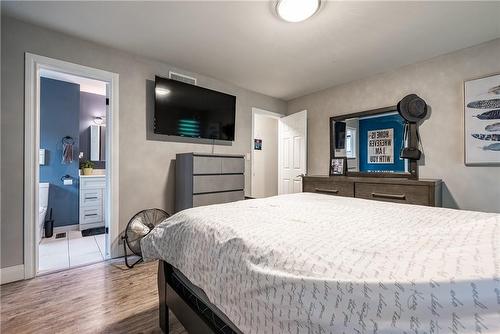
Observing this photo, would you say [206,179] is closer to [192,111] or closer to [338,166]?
[192,111]

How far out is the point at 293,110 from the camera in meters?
4.40

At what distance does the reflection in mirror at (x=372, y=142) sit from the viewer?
9.75 ft

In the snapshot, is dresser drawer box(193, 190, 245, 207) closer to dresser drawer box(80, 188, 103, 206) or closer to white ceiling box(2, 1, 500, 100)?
white ceiling box(2, 1, 500, 100)

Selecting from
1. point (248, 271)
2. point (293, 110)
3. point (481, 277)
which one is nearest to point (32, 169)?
point (248, 271)

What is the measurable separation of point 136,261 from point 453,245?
9.12 feet

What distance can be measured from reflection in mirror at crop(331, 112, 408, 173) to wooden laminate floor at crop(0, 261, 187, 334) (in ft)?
9.70

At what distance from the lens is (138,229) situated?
2523mm

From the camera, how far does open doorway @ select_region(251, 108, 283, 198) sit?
5.02 metres

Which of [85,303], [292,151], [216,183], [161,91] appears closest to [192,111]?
[161,91]

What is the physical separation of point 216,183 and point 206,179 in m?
0.16

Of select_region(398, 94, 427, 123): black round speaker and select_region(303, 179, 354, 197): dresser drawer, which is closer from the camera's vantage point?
select_region(398, 94, 427, 123): black round speaker

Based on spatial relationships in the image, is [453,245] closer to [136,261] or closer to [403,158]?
[403,158]

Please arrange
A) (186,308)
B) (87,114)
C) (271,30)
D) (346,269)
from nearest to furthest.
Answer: (346,269), (186,308), (271,30), (87,114)

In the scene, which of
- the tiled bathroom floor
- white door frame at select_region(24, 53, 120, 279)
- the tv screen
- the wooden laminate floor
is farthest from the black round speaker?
the tiled bathroom floor
